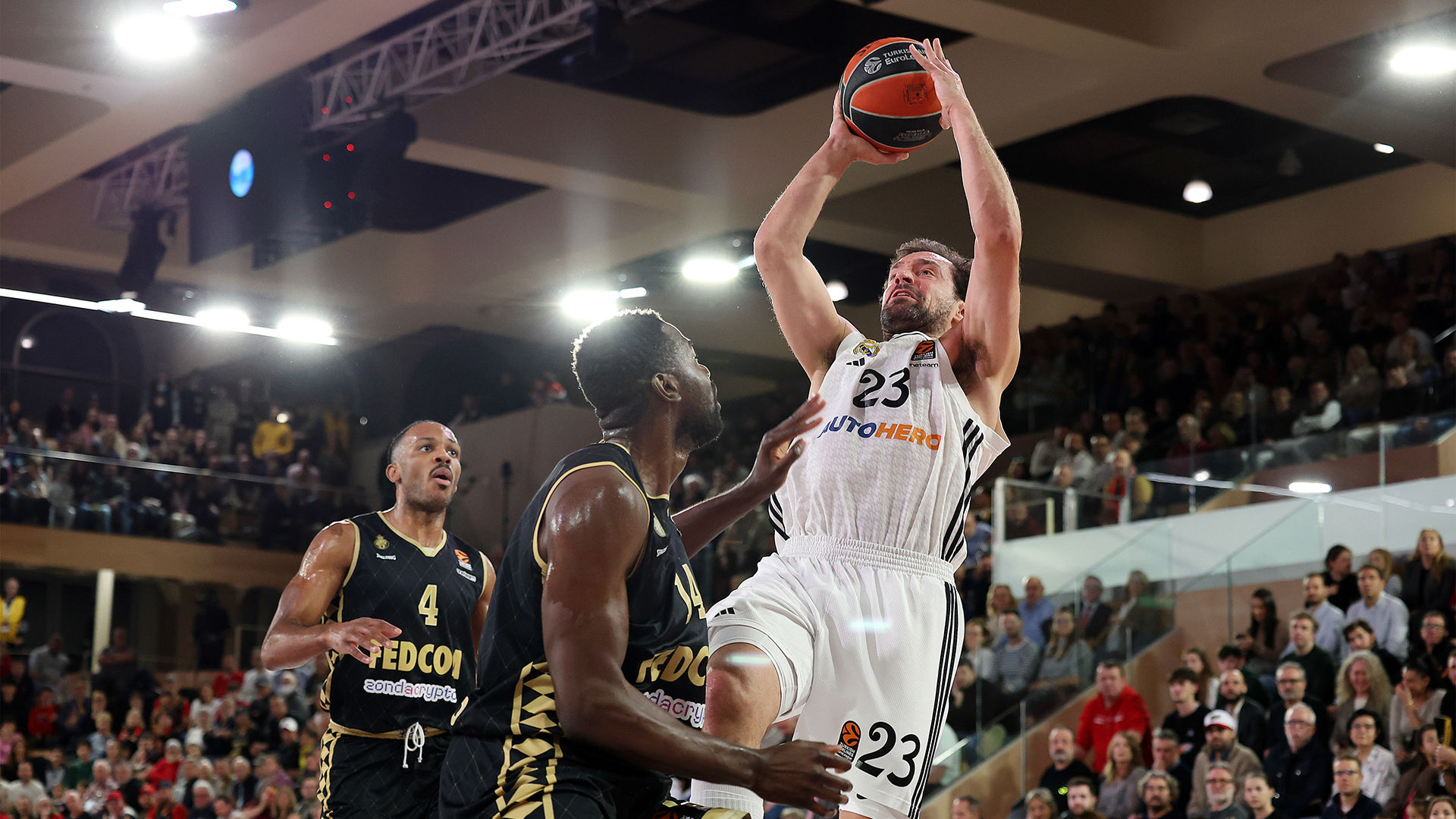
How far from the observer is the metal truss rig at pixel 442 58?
13.3 m

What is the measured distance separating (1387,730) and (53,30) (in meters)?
12.1

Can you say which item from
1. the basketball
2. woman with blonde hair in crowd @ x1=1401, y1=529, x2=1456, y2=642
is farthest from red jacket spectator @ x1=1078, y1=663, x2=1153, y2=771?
the basketball

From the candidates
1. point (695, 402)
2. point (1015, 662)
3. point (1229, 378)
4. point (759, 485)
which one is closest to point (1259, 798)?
point (1015, 662)

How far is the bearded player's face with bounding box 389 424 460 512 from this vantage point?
6.25 m

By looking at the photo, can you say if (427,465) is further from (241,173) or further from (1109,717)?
(241,173)

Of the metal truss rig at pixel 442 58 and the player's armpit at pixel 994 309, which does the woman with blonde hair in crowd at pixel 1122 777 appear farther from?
the metal truss rig at pixel 442 58

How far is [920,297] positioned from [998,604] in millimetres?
8718

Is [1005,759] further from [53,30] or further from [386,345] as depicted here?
[386,345]

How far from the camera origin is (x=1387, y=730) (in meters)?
10.1

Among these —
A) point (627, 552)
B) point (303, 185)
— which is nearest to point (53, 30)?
point (303, 185)

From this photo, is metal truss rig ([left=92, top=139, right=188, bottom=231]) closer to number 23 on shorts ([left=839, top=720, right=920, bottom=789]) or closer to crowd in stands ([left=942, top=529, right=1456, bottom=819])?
crowd in stands ([left=942, top=529, right=1456, bottom=819])

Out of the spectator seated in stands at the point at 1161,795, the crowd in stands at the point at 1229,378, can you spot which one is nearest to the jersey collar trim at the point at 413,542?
the spectator seated in stands at the point at 1161,795

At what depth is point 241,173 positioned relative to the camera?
46.1ft

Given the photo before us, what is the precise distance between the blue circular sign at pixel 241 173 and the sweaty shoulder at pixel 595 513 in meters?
11.2
